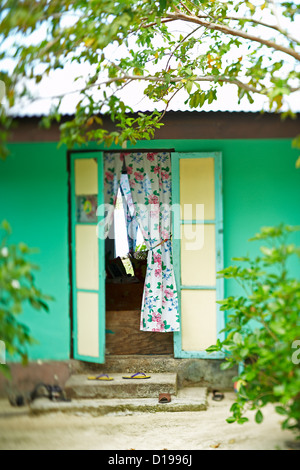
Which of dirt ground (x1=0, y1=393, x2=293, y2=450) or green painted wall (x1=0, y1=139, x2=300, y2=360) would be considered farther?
green painted wall (x1=0, y1=139, x2=300, y2=360)

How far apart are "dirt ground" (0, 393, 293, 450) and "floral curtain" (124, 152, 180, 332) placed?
946mm

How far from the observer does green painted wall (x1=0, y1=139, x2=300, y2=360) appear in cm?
476

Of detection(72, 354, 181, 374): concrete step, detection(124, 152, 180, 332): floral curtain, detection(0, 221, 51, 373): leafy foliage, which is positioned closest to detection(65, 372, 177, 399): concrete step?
detection(72, 354, 181, 374): concrete step

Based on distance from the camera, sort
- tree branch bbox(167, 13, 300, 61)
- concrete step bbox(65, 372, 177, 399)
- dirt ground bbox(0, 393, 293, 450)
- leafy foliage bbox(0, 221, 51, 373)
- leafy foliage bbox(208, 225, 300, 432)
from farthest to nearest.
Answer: concrete step bbox(65, 372, 177, 399) → dirt ground bbox(0, 393, 293, 450) → tree branch bbox(167, 13, 300, 61) → leafy foliage bbox(208, 225, 300, 432) → leafy foliage bbox(0, 221, 51, 373)

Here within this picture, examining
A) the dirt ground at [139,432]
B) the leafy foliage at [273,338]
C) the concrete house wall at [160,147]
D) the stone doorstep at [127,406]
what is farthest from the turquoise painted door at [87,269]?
the leafy foliage at [273,338]

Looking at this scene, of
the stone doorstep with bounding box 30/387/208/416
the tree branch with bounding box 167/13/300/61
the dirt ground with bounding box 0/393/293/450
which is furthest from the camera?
the stone doorstep with bounding box 30/387/208/416

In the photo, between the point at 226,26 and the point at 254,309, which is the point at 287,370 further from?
the point at 226,26

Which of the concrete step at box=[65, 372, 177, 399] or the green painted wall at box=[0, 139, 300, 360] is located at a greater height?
the green painted wall at box=[0, 139, 300, 360]

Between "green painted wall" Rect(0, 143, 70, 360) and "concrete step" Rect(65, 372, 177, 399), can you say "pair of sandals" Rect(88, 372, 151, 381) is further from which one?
"green painted wall" Rect(0, 143, 70, 360)

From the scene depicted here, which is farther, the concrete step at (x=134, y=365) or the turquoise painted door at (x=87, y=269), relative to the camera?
the concrete step at (x=134, y=365)

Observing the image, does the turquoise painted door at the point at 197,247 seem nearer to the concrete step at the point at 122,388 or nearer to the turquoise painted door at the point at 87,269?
the concrete step at the point at 122,388

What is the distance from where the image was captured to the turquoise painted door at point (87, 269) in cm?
529

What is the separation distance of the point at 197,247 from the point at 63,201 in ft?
4.47

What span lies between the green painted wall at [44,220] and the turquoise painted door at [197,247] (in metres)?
1.09
